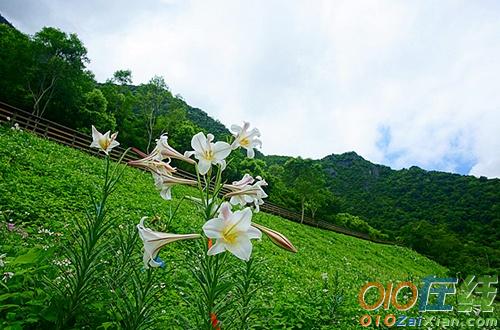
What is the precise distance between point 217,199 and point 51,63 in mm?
27211

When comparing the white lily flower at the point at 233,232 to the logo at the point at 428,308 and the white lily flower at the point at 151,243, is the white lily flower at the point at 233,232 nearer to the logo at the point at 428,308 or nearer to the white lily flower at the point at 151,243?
the white lily flower at the point at 151,243

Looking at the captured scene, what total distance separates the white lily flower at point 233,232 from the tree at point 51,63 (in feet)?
85.7

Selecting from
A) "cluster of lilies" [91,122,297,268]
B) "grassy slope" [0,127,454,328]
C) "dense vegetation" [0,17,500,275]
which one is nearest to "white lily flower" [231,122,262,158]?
"cluster of lilies" [91,122,297,268]

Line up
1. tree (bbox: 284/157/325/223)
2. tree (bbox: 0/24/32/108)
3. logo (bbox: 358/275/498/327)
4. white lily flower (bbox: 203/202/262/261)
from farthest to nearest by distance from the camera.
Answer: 1. tree (bbox: 284/157/325/223)
2. tree (bbox: 0/24/32/108)
3. logo (bbox: 358/275/498/327)
4. white lily flower (bbox: 203/202/262/261)

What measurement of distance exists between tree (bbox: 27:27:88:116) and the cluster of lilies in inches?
1005

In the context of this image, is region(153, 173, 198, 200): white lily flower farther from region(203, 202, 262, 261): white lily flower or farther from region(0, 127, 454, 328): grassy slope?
region(0, 127, 454, 328): grassy slope

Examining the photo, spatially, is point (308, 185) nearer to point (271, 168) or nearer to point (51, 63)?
point (271, 168)

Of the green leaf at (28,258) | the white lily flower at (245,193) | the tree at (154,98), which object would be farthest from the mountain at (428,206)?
the tree at (154,98)

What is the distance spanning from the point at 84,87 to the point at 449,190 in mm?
41322

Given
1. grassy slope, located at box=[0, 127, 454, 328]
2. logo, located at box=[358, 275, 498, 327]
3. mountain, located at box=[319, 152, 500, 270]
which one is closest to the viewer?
grassy slope, located at box=[0, 127, 454, 328]

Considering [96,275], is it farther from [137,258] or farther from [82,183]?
[82,183]

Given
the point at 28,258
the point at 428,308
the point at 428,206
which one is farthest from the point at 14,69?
the point at 428,206

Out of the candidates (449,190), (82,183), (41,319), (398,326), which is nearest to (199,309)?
(41,319)

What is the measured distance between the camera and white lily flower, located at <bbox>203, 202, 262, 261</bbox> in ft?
3.96
